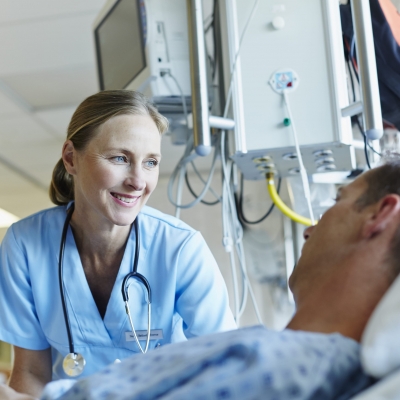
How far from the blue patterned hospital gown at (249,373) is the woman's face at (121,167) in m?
0.68

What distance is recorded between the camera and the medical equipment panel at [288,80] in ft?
5.57

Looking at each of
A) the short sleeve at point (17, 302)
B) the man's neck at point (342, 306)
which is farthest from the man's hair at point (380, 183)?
the short sleeve at point (17, 302)

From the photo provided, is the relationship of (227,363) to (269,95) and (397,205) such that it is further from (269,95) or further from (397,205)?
(269,95)

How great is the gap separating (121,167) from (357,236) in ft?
2.24

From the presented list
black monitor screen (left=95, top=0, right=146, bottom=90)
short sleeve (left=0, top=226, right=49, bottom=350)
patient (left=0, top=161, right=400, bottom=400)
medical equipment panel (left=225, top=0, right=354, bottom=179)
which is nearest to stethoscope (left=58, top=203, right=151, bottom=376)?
short sleeve (left=0, top=226, right=49, bottom=350)

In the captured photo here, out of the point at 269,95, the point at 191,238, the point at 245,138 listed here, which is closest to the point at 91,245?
the point at 191,238

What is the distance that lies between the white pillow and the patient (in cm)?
3

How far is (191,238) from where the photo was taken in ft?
4.55

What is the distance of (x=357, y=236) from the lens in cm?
81

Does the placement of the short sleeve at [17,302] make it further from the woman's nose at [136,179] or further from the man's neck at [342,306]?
the man's neck at [342,306]

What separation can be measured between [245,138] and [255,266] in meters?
1.72

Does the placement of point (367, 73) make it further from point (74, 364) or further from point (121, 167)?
point (74, 364)

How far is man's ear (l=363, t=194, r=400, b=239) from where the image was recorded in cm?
79

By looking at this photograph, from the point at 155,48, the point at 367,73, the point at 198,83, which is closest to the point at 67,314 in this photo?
the point at 198,83
